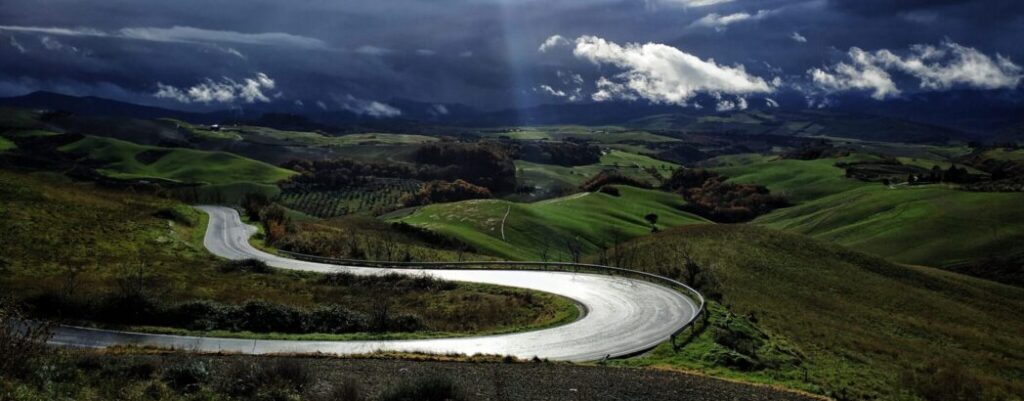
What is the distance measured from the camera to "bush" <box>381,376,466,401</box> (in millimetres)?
19375

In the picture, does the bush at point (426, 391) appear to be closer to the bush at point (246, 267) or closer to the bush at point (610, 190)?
the bush at point (246, 267)

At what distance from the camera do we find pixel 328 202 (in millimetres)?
195250

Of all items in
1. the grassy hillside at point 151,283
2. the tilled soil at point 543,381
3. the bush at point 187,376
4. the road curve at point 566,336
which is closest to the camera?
the bush at point 187,376

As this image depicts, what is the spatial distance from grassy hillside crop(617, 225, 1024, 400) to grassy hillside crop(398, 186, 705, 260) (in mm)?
20702

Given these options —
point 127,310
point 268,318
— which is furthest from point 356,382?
point 127,310

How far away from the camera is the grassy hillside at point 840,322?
3147 cm

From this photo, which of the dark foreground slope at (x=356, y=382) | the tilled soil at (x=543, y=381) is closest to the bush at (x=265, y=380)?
the dark foreground slope at (x=356, y=382)

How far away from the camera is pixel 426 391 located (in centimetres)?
1961

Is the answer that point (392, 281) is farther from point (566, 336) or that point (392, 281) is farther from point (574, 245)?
point (574, 245)

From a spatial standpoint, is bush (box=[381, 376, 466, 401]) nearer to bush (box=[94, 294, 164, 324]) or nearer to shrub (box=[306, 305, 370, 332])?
shrub (box=[306, 305, 370, 332])

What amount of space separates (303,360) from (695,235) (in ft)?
232

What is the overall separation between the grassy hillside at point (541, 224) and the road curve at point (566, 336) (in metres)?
42.9

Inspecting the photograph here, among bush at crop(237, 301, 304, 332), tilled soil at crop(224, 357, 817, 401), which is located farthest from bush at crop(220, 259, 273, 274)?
tilled soil at crop(224, 357, 817, 401)

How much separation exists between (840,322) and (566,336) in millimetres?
26592
